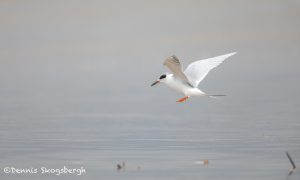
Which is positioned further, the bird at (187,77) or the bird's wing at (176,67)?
the bird at (187,77)

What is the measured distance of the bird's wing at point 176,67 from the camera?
1127 cm

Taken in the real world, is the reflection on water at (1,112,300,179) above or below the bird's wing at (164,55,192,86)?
below

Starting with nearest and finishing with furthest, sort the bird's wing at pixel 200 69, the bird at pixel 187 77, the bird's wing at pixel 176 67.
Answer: the bird's wing at pixel 176 67 < the bird at pixel 187 77 < the bird's wing at pixel 200 69

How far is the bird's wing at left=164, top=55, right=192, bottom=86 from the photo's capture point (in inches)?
444

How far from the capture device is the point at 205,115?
15.3 meters

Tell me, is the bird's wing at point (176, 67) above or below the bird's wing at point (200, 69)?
below
